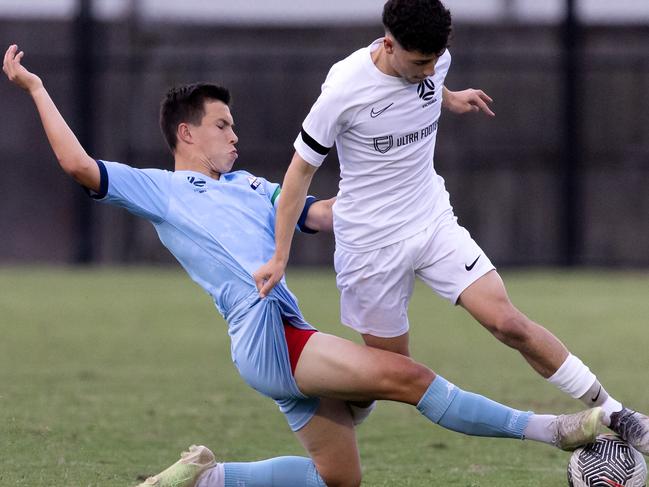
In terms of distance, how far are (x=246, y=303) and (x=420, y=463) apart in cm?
178

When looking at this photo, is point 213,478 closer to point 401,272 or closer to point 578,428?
point 401,272

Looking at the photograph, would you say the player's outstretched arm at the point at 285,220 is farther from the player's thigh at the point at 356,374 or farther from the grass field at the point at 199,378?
the grass field at the point at 199,378

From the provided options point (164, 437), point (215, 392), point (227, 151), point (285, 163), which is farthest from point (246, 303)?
point (285, 163)

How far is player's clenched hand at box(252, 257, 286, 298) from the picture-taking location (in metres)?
4.96

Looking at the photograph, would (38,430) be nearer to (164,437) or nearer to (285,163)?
(164,437)

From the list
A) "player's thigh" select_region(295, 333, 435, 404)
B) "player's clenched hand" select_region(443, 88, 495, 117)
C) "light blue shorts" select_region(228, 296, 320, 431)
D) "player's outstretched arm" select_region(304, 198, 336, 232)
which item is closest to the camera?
"player's thigh" select_region(295, 333, 435, 404)

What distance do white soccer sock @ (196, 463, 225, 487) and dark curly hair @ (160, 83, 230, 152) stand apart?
1.39 metres

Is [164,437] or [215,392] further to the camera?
[215,392]

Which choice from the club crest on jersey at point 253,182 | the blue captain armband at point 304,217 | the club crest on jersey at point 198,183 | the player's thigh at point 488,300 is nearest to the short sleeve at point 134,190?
the club crest on jersey at point 198,183

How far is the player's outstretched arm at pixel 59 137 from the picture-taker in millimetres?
5105

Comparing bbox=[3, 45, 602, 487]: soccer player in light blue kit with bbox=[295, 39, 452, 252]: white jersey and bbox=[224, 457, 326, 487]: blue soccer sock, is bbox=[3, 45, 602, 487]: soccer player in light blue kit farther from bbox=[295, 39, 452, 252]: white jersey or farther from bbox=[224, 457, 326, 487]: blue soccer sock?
bbox=[295, 39, 452, 252]: white jersey

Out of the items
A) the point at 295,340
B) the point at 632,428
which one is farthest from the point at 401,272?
the point at 632,428

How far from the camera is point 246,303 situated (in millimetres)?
5152

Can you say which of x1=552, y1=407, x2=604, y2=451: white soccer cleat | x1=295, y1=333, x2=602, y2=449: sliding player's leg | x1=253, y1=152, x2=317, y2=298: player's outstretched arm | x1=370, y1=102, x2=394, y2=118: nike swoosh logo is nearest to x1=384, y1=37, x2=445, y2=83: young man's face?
x1=370, y1=102, x2=394, y2=118: nike swoosh logo
